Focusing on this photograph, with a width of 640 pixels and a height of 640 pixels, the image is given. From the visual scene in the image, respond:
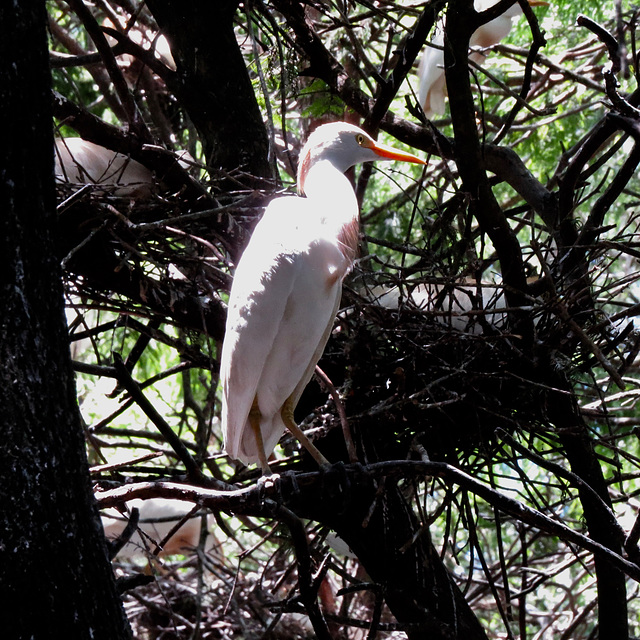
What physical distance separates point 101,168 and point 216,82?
1.87ft

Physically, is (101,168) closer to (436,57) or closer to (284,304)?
(284,304)

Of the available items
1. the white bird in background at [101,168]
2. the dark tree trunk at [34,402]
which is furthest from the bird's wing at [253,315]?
the dark tree trunk at [34,402]

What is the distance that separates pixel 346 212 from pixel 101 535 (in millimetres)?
1287

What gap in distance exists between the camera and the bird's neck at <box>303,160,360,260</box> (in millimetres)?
2182

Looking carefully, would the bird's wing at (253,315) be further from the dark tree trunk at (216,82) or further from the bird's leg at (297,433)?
the dark tree trunk at (216,82)

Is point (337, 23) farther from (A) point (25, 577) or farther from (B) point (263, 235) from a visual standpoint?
(A) point (25, 577)

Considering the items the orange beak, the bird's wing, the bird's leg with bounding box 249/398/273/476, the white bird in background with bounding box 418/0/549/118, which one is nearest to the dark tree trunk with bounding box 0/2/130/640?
the bird's wing

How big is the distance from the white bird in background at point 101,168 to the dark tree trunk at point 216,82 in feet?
0.96

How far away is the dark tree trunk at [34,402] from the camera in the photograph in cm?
109

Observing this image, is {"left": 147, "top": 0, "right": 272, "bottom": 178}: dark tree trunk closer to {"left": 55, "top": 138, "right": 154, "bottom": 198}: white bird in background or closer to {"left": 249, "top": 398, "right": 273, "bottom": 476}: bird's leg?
{"left": 55, "top": 138, "right": 154, "bottom": 198}: white bird in background

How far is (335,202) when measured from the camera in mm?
2219

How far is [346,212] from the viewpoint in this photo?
2219 mm

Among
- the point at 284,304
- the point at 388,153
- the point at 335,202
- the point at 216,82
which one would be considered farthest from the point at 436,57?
the point at 284,304

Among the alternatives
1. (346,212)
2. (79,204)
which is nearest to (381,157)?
(346,212)
